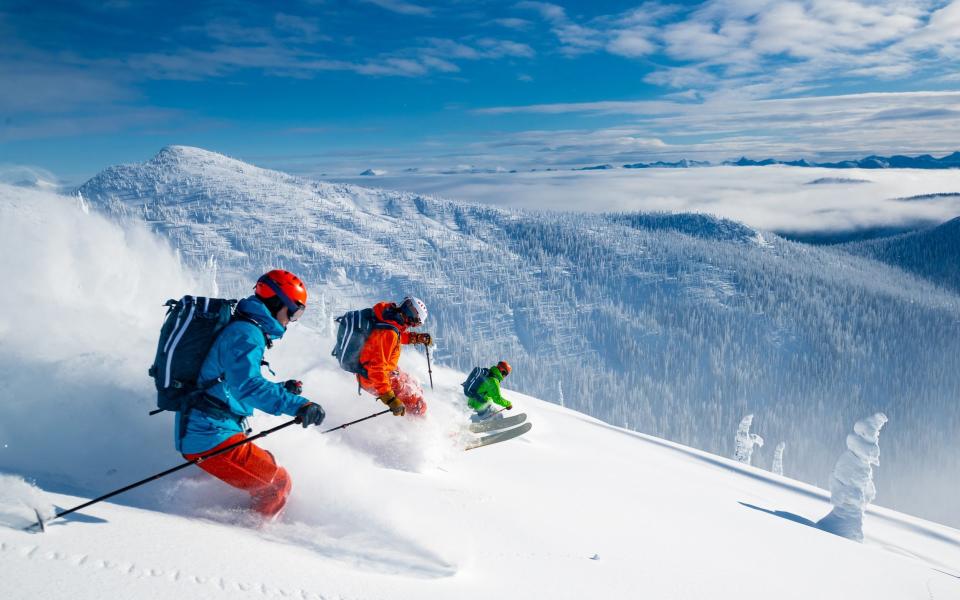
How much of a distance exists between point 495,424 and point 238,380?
8.37 m

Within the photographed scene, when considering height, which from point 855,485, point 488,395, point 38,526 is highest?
point 38,526

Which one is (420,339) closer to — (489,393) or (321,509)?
(489,393)

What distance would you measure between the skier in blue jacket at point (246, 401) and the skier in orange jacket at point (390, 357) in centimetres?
310

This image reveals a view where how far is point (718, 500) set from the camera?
1155 centimetres

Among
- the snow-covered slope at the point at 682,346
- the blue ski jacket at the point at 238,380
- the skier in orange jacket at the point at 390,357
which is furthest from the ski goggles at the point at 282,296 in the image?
the snow-covered slope at the point at 682,346

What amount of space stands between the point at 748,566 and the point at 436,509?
4.47 m

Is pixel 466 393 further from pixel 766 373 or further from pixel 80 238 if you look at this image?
pixel 766 373

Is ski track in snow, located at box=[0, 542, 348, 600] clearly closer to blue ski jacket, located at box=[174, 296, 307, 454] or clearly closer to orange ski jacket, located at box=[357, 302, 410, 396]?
blue ski jacket, located at box=[174, 296, 307, 454]

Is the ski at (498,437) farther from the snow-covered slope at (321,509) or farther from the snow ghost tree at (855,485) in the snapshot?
the snow ghost tree at (855,485)

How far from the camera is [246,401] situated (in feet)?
15.5

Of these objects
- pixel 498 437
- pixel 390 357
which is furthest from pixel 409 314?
pixel 498 437

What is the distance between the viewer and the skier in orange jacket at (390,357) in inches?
335

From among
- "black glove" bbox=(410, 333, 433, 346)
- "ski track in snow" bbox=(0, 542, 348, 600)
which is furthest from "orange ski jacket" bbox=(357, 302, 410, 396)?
"ski track in snow" bbox=(0, 542, 348, 600)

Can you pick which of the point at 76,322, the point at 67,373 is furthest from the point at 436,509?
the point at 76,322
